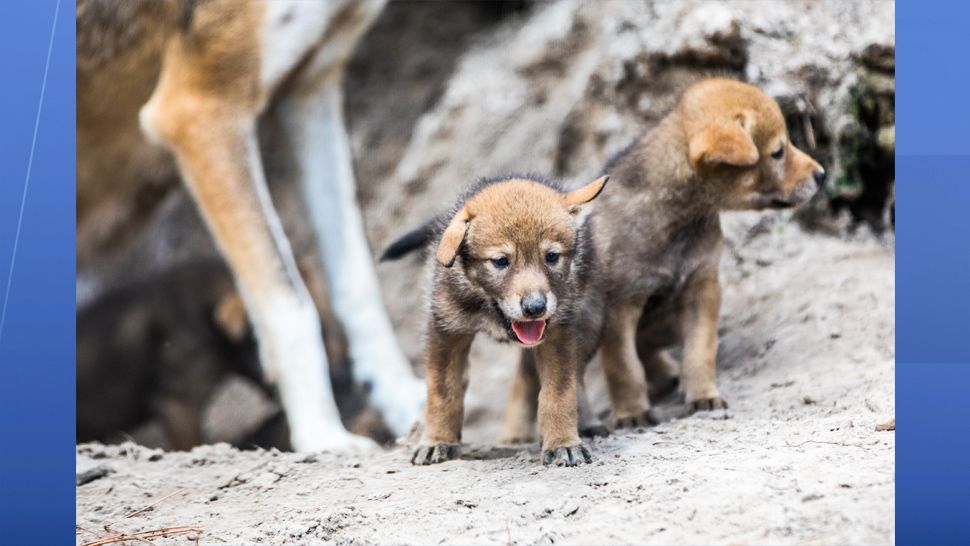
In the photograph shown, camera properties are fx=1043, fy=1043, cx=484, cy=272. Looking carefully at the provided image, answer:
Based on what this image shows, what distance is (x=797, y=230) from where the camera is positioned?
16.0ft

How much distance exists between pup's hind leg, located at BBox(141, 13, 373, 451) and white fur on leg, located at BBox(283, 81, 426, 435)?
1.31ft

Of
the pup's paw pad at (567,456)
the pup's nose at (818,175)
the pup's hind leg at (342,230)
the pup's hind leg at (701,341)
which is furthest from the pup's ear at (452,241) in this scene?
the pup's nose at (818,175)

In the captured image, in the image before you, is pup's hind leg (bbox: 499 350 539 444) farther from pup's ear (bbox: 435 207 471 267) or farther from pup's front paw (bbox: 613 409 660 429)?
pup's ear (bbox: 435 207 471 267)

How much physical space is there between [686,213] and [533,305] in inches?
50.8

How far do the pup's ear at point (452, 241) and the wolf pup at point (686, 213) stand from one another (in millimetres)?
840

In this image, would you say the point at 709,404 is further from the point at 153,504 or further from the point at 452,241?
the point at 153,504

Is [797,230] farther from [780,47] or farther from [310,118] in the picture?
[310,118]

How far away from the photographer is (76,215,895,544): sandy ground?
9.06 ft

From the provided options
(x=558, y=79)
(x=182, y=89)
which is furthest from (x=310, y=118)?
(x=558, y=79)

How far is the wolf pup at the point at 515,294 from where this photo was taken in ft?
10.5

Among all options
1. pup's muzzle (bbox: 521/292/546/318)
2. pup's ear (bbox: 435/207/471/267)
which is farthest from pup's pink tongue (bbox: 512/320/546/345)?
pup's ear (bbox: 435/207/471/267)

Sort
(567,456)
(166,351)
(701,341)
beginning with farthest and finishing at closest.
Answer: (166,351)
(701,341)
(567,456)

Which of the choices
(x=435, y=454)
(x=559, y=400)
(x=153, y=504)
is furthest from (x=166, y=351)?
(x=559, y=400)

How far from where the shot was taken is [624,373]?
3908 millimetres
